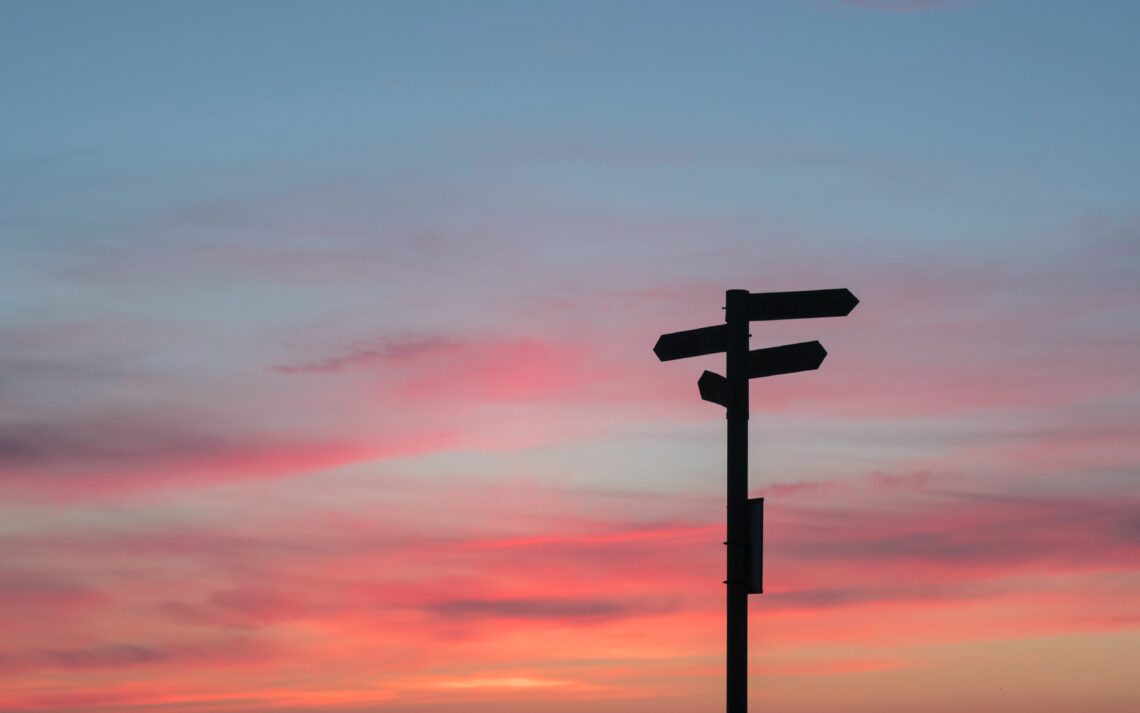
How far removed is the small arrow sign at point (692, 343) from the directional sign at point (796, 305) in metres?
0.38

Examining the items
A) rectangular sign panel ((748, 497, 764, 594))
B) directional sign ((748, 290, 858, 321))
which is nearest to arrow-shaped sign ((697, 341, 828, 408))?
directional sign ((748, 290, 858, 321))

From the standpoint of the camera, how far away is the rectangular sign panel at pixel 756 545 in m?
14.4

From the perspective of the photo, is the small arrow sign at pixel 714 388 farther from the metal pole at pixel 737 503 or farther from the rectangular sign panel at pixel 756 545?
the rectangular sign panel at pixel 756 545

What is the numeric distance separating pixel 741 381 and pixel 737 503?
1.26m

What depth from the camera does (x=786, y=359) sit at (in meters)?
15.1

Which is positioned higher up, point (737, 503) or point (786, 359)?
point (786, 359)

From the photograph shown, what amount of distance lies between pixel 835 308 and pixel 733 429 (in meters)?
1.68

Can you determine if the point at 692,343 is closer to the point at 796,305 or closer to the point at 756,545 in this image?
the point at 796,305

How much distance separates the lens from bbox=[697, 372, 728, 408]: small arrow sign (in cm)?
1500

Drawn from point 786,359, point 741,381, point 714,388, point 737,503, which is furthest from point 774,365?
point 737,503

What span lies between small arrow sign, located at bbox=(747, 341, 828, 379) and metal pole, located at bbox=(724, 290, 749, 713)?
0.11m

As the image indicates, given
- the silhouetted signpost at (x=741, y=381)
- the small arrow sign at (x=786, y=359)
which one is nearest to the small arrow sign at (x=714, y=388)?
the silhouetted signpost at (x=741, y=381)

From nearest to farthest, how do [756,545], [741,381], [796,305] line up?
[756,545]
[741,381]
[796,305]

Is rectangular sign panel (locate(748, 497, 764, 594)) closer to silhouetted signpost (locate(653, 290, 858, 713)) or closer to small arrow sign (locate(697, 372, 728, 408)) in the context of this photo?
silhouetted signpost (locate(653, 290, 858, 713))
